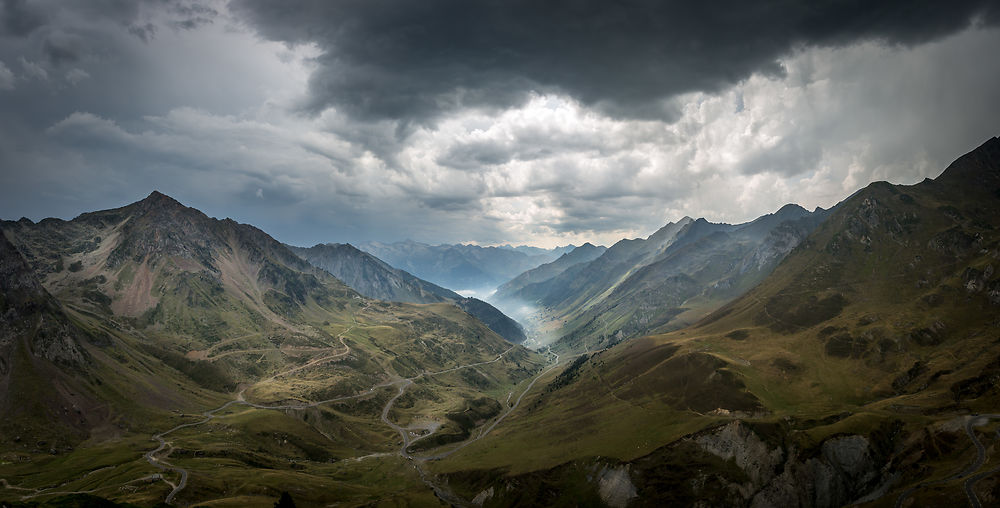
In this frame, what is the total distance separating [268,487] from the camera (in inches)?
7023

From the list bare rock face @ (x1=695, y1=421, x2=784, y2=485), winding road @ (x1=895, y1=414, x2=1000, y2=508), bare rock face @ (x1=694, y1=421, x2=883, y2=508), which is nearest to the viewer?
winding road @ (x1=895, y1=414, x2=1000, y2=508)

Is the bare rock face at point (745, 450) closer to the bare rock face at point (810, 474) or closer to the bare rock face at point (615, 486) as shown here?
the bare rock face at point (810, 474)

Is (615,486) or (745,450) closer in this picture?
(745,450)

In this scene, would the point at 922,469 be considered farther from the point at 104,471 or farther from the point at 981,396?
the point at 104,471

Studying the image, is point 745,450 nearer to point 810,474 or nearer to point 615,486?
point 810,474

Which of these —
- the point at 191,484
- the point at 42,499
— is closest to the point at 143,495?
the point at 191,484

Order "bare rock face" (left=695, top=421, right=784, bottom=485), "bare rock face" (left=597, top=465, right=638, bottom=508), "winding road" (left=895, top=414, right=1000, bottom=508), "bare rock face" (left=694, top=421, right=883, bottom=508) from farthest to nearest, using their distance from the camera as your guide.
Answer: "bare rock face" (left=597, top=465, right=638, bottom=508), "bare rock face" (left=695, top=421, right=784, bottom=485), "bare rock face" (left=694, top=421, right=883, bottom=508), "winding road" (left=895, top=414, right=1000, bottom=508)

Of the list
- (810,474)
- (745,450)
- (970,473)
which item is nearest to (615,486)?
(745,450)

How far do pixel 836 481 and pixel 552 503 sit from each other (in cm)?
10327

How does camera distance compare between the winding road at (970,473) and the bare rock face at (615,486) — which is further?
the bare rock face at (615,486)

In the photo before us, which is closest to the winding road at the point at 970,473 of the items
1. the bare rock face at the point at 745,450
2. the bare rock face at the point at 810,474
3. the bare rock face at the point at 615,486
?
the bare rock face at the point at 810,474

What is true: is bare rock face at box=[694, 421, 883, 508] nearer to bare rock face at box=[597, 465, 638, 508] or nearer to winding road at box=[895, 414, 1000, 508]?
winding road at box=[895, 414, 1000, 508]

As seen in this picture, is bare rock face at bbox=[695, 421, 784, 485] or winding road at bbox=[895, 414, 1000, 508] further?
bare rock face at bbox=[695, 421, 784, 485]

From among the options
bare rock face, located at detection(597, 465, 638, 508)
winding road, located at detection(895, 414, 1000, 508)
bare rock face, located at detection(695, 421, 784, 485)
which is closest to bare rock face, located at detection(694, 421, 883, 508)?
bare rock face, located at detection(695, 421, 784, 485)
